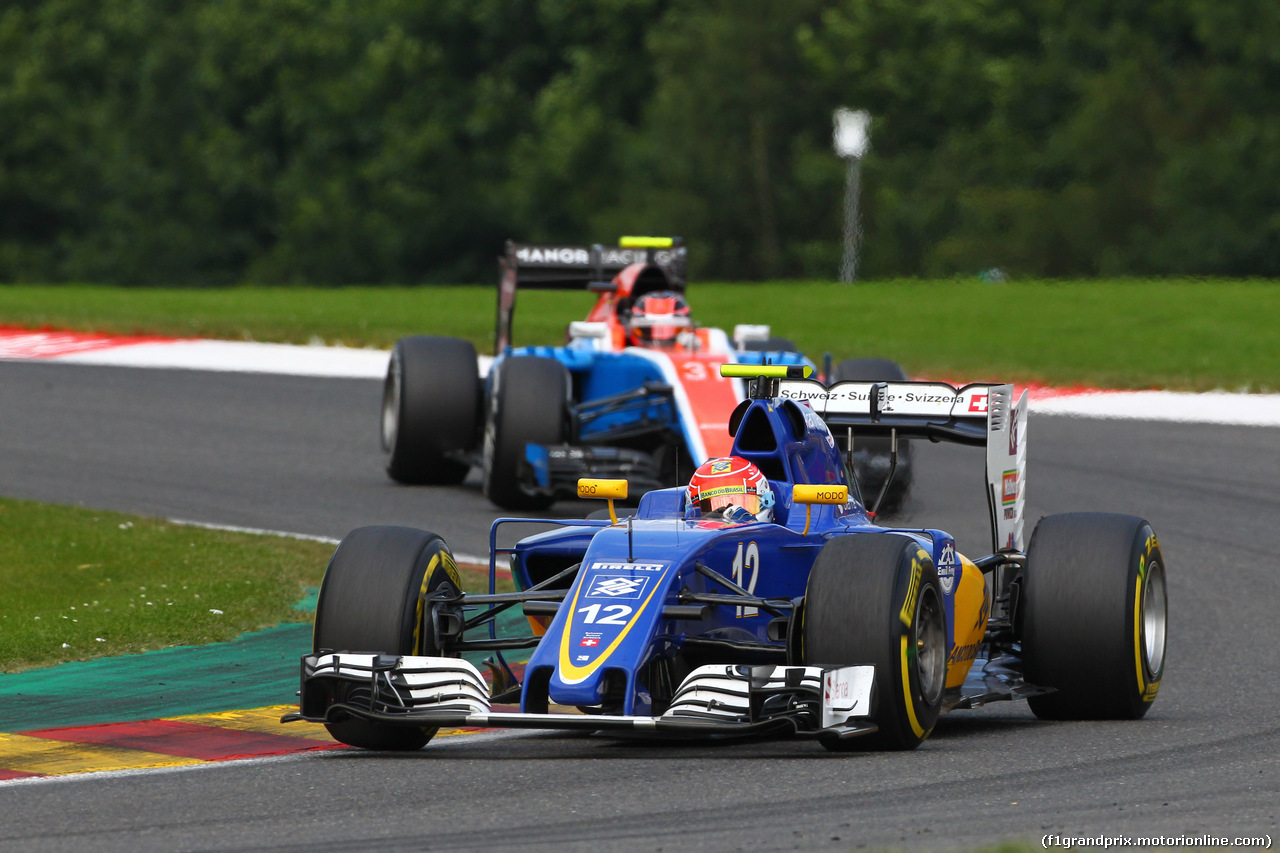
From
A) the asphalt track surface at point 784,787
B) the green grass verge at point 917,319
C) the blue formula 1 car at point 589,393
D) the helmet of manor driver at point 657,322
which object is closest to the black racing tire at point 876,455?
the blue formula 1 car at point 589,393

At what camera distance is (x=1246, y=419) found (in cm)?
2086

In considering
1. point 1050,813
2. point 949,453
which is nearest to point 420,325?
point 949,453

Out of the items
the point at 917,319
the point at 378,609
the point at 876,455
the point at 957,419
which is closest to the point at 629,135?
the point at 917,319

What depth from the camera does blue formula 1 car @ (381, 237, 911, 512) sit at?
15320 millimetres

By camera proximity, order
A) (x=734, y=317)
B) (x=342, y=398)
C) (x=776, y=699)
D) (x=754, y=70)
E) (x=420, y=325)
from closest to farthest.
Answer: (x=776, y=699), (x=342, y=398), (x=420, y=325), (x=734, y=317), (x=754, y=70)

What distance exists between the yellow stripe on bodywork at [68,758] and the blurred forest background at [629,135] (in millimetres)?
41854

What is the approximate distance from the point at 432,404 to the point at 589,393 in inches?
50.8

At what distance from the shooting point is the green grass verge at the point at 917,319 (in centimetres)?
2572

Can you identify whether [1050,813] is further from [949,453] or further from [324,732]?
[949,453]

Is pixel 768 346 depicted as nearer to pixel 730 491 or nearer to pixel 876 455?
pixel 876 455

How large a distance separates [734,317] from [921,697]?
1085 inches

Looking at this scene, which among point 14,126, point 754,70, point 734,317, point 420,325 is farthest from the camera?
point 14,126

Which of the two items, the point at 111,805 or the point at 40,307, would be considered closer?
the point at 111,805

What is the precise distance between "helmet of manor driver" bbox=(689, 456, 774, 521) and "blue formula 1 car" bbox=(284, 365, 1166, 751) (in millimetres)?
19
